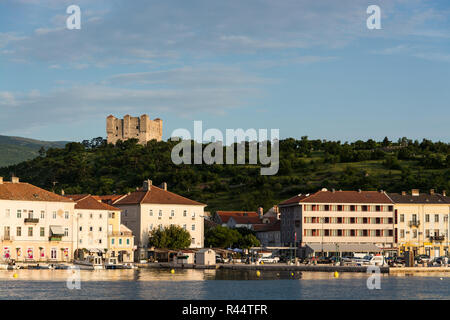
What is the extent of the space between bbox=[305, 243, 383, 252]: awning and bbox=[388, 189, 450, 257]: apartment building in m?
7.38

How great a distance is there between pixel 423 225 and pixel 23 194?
6303 cm

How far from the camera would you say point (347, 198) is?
124750 mm

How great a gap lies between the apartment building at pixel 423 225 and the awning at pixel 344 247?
7382 mm

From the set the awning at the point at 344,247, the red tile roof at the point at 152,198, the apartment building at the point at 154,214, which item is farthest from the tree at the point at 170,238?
the awning at the point at 344,247

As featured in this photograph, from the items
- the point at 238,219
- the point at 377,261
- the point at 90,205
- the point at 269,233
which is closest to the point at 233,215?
the point at 238,219

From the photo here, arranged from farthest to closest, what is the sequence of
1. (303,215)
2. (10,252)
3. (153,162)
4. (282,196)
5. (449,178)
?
(153,162), (282,196), (449,178), (303,215), (10,252)

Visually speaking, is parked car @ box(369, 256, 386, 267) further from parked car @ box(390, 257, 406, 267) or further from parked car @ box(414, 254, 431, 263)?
parked car @ box(414, 254, 431, 263)

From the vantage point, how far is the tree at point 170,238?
115 metres

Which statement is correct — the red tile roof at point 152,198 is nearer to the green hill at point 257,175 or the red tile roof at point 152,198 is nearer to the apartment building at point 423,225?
the apartment building at point 423,225

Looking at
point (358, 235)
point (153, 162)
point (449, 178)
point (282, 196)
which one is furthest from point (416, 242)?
point (153, 162)

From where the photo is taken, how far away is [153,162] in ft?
638

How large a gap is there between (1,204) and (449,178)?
90726 mm
